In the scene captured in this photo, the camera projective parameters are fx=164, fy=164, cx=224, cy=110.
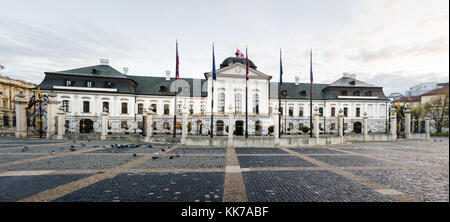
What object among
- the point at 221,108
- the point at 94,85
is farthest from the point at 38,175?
the point at 94,85

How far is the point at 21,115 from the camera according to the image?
44.4ft

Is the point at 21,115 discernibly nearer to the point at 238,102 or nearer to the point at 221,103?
the point at 221,103

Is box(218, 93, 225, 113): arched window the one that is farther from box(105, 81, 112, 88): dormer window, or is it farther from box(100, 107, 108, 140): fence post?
box(105, 81, 112, 88): dormer window

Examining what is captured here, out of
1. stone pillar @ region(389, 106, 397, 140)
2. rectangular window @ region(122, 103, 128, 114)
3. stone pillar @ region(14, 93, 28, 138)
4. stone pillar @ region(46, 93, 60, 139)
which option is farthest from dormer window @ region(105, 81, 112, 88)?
stone pillar @ region(389, 106, 397, 140)

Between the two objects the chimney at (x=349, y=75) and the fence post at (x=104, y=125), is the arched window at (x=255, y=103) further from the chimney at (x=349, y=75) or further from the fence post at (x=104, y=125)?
the chimney at (x=349, y=75)

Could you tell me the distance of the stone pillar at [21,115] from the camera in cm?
1340

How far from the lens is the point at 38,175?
4977 mm

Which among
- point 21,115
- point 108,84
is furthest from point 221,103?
point 21,115

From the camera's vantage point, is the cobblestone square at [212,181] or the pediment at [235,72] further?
the pediment at [235,72]

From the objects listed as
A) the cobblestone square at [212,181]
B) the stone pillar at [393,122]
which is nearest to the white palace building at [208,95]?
the stone pillar at [393,122]

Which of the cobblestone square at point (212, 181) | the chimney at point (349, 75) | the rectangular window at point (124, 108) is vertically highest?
the chimney at point (349, 75)

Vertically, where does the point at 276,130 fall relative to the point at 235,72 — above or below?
below
